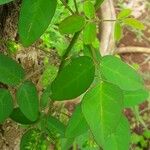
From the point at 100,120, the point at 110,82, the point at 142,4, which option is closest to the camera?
the point at 100,120

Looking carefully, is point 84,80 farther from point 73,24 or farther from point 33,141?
point 33,141

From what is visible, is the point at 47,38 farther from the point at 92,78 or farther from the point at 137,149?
the point at 137,149

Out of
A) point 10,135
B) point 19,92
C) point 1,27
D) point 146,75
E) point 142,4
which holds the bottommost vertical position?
point 146,75

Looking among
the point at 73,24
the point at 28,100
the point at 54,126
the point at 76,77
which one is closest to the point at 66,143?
the point at 54,126

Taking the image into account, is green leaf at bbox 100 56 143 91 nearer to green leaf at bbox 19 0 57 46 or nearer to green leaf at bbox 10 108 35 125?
green leaf at bbox 19 0 57 46

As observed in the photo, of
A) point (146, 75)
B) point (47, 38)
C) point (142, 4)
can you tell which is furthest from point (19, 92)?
point (142, 4)

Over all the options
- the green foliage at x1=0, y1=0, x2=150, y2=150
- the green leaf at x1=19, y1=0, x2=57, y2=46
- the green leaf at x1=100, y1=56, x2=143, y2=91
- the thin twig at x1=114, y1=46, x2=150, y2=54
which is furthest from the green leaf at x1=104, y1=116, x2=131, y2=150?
the thin twig at x1=114, y1=46, x2=150, y2=54

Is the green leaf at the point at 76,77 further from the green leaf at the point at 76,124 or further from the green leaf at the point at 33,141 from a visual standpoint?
the green leaf at the point at 33,141
